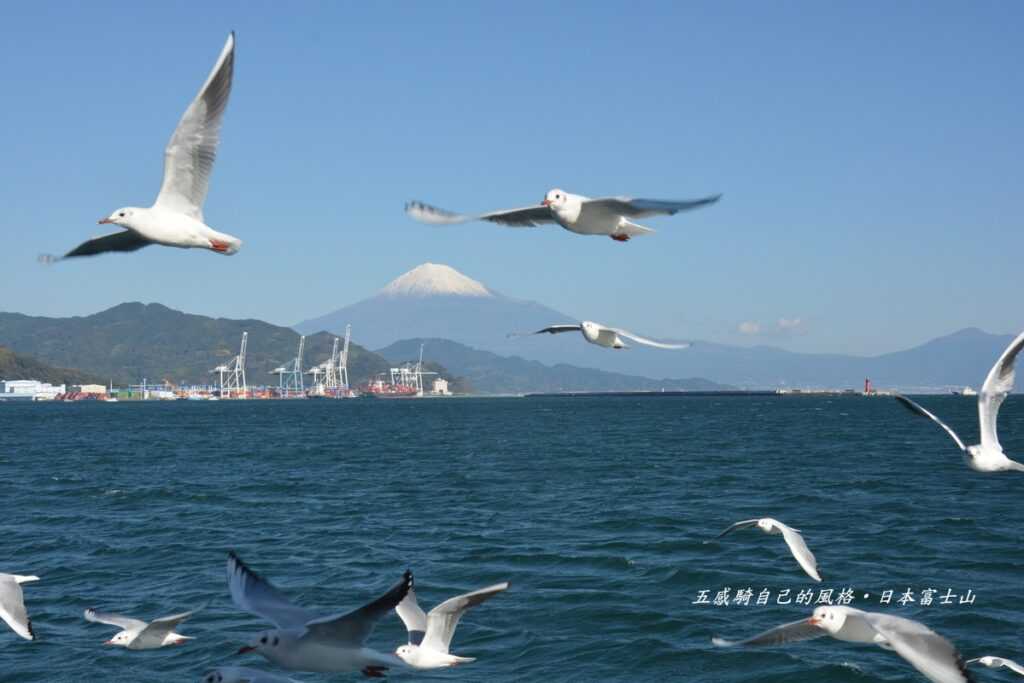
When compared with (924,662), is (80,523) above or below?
below

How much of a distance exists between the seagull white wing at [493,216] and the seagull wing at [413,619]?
4558mm

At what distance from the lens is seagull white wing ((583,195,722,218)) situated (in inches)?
372

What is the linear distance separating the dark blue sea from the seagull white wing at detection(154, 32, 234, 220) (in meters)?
8.86

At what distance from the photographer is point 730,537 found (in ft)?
105

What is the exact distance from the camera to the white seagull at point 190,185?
11.5 m

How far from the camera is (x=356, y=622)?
8617 mm

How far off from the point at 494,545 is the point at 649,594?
7192 mm

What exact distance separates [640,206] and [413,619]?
6.15 m

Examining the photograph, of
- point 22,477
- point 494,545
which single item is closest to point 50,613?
point 494,545

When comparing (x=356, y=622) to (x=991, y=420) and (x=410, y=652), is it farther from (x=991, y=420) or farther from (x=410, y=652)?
(x=991, y=420)

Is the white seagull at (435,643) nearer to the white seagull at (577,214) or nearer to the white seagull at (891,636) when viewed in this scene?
the white seagull at (891,636)

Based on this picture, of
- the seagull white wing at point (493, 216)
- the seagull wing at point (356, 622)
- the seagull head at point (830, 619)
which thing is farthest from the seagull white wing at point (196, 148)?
the seagull head at point (830, 619)

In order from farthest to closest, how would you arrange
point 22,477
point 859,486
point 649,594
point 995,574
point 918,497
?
point 22,477
point 859,486
point 918,497
point 995,574
point 649,594

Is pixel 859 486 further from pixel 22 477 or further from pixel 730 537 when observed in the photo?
pixel 22 477
